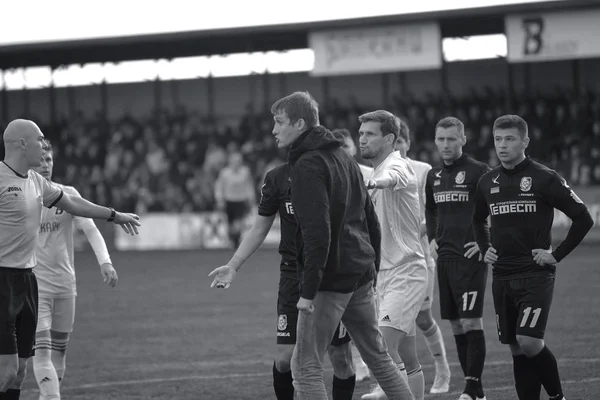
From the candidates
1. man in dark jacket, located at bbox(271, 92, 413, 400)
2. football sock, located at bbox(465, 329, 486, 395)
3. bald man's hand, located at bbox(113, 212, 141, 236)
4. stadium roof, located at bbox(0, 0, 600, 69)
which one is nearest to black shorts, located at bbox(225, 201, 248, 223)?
stadium roof, located at bbox(0, 0, 600, 69)

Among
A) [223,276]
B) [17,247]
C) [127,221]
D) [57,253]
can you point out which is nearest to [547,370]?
[223,276]

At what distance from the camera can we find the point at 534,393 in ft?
26.1

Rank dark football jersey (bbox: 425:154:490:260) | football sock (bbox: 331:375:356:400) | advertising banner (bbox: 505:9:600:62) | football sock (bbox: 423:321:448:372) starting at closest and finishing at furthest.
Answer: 1. football sock (bbox: 331:375:356:400)
2. dark football jersey (bbox: 425:154:490:260)
3. football sock (bbox: 423:321:448:372)
4. advertising banner (bbox: 505:9:600:62)

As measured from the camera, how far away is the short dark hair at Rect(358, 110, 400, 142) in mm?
7926

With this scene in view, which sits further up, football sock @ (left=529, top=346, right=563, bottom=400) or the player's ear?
the player's ear

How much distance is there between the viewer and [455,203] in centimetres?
921

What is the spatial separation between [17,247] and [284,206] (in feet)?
6.77

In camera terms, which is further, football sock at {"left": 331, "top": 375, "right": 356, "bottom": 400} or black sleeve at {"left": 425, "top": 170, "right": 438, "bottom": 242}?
black sleeve at {"left": 425, "top": 170, "right": 438, "bottom": 242}

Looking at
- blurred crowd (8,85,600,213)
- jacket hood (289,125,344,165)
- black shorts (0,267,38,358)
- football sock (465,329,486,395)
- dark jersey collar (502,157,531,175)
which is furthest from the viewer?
blurred crowd (8,85,600,213)

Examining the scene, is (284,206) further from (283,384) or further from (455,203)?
(455,203)

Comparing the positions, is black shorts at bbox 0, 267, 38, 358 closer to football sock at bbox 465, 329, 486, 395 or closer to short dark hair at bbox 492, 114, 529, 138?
football sock at bbox 465, 329, 486, 395

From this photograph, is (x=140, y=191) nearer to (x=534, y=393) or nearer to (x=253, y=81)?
(x=253, y=81)

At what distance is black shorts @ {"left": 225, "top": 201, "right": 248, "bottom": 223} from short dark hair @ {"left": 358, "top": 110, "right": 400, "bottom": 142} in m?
19.3

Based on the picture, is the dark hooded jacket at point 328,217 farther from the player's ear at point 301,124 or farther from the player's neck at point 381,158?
the player's neck at point 381,158
